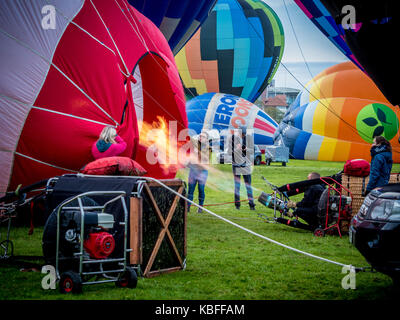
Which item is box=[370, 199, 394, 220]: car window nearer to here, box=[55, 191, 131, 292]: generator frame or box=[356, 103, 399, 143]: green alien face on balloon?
box=[55, 191, 131, 292]: generator frame

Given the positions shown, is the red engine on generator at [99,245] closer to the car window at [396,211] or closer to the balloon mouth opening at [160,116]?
the car window at [396,211]

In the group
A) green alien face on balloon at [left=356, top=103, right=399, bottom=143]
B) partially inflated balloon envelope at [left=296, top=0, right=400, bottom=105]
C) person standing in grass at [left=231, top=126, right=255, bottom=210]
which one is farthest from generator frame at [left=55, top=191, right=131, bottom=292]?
green alien face on balloon at [left=356, top=103, right=399, bottom=143]

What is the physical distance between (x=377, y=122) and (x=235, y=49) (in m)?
7.80

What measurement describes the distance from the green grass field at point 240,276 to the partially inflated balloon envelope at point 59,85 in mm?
1105

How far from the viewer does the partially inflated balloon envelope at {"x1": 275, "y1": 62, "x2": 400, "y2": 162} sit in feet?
75.2

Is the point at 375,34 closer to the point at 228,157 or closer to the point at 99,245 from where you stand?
the point at 99,245

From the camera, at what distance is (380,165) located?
6824 mm

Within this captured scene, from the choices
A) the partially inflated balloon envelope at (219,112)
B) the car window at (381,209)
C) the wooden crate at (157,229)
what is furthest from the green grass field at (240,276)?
the partially inflated balloon envelope at (219,112)

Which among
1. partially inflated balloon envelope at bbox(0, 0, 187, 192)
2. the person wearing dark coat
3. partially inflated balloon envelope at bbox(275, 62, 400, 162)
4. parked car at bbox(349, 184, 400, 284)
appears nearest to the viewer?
parked car at bbox(349, 184, 400, 284)

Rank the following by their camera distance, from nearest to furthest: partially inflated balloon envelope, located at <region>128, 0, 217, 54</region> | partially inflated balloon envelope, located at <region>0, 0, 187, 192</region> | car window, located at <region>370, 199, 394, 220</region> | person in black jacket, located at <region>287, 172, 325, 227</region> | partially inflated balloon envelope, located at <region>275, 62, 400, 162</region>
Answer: car window, located at <region>370, 199, 394, 220</region> < partially inflated balloon envelope, located at <region>0, 0, 187, 192</region> < person in black jacket, located at <region>287, 172, 325, 227</region> < partially inflated balloon envelope, located at <region>128, 0, 217, 54</region> < partially inflated balloon envelope, located at <region>275, 62, 400, 162</region>

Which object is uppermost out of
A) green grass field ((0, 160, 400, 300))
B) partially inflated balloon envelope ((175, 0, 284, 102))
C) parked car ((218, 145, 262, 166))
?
partially inflated balloon envelope ((175, 0, 284, 102))

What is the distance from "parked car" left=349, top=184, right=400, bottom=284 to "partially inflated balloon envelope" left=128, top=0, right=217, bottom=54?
27.4 feet

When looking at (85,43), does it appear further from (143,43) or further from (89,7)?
(143,43)

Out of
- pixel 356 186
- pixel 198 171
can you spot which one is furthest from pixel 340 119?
pixel 356 186
